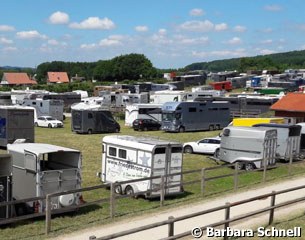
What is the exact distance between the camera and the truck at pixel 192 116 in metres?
44.5

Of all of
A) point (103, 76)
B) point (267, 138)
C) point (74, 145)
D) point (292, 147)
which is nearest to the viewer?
point (267, 138)

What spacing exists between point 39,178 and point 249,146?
14075 millimetres

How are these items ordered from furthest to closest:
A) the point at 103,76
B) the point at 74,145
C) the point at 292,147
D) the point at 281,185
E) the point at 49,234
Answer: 1. the point at 103,76
2. the point at 74,145
3. the point at 292,147
4. the point at 281,185
5. the point at 49,234

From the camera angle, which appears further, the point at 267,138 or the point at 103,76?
the point at 103,76

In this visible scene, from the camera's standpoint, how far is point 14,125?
101 feet

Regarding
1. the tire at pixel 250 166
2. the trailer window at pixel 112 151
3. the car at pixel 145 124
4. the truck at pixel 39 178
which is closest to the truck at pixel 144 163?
the trailer window at pixel 112 151

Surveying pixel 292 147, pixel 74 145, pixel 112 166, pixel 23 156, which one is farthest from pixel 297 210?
pixel 74 145

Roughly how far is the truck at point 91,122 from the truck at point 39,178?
91.2ft

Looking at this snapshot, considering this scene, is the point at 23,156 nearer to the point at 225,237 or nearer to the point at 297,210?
the point at 225,237

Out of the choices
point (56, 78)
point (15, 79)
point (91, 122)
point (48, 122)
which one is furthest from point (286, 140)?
point (56, 78)

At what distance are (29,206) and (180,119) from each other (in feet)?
102

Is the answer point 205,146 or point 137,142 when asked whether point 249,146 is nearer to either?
point 205,146

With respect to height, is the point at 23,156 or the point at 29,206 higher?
the point at 23,156

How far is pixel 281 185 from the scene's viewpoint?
67.4ft
